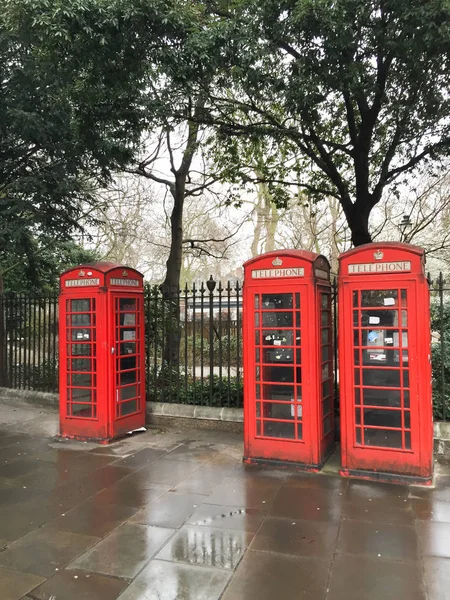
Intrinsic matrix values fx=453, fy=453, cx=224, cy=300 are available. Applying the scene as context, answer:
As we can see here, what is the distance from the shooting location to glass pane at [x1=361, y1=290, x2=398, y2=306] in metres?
5.06

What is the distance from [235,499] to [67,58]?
21.1ft

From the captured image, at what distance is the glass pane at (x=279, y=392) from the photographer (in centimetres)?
550

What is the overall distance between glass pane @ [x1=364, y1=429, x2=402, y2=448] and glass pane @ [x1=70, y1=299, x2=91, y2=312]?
13.9 feet

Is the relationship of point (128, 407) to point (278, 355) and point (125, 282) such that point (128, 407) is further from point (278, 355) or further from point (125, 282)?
point (278, 355)

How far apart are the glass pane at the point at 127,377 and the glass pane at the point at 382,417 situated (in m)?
3.62

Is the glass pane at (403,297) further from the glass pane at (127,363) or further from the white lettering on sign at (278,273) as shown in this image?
the glass pane at (127,363)

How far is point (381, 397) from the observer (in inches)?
202

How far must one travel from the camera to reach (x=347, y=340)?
17.2ft

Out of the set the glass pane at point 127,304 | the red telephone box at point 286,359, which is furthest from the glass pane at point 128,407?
the red telephone box at point 286,359

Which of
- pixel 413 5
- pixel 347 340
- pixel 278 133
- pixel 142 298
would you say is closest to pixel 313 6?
pixel 413 5

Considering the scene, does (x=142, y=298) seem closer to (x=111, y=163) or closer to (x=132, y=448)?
(x=132, y=448)

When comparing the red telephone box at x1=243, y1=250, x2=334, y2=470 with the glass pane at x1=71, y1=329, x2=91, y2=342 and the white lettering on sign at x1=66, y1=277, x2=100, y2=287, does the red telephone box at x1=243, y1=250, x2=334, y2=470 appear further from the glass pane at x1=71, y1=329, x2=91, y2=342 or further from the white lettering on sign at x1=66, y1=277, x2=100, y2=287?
the glass pane at x1=71, y1=329, x2=91, y2=342

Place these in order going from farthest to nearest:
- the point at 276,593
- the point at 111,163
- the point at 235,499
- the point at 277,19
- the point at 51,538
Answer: the point at 111,163, the point at 277,19, the point at 235,499, the point at 51,538, the point at 276,593

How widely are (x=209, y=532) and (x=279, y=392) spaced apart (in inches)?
80.2
